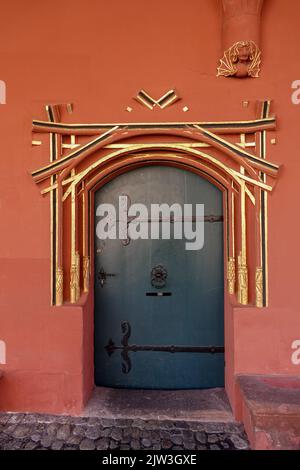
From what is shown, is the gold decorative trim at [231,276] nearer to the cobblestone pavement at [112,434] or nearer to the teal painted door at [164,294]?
the teal painted door at [164,294]

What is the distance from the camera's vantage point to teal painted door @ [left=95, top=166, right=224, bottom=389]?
Result: 280 centimetres

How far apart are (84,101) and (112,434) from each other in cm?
253

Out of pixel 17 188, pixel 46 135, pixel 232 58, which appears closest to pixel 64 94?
pixel 46 135

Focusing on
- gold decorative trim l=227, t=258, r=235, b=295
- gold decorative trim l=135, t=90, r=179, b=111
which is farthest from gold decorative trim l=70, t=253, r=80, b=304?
gold decorative trim l=135, t=90, r=179, b=111

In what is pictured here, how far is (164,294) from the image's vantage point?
2.81 m

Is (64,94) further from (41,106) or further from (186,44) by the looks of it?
(186,44)

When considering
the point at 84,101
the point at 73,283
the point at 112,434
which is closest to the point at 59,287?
the point at 73,283

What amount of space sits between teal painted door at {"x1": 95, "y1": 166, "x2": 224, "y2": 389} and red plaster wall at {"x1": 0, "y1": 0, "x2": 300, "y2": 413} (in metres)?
0.27

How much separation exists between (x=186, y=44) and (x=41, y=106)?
1283 mm

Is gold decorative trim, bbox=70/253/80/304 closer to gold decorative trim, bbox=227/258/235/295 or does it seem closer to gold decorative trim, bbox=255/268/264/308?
gold decorative trim, bbox=227/258/235/295

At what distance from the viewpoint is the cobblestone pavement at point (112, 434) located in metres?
2.13

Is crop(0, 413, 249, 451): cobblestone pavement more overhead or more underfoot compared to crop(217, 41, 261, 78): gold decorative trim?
more underfoot

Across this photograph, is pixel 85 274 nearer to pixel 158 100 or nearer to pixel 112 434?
pixel 112 434

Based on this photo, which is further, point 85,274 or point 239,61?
point 85,274
